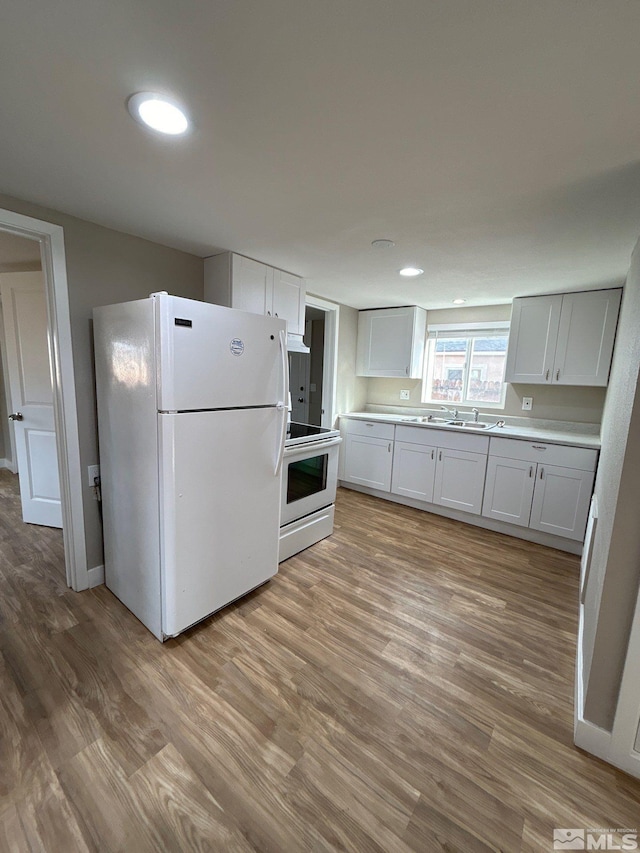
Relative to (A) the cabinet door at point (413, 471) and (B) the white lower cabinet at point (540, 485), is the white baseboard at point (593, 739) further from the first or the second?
Result: (A) the cabinet door at point (413, 471)

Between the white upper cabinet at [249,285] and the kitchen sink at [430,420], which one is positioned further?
the kitchen sink at [430,420]

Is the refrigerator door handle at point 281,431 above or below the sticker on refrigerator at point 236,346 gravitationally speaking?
below

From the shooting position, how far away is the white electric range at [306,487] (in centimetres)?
247

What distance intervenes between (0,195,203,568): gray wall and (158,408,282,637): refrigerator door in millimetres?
897

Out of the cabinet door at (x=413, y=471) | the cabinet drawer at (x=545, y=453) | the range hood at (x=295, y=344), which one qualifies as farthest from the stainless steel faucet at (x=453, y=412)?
the range hood at (x=295, y=344)

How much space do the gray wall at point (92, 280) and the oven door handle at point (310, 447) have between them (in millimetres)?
1229

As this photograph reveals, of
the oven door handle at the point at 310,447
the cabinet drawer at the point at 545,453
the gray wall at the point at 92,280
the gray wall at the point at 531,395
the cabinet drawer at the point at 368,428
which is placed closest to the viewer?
the gray wall at the point at 92,280

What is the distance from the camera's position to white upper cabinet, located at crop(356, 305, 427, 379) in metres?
3.99

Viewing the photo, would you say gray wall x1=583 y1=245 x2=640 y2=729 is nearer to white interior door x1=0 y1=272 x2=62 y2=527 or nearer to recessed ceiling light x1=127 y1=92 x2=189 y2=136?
recessed ceiling light x1=127 y1=92 x2=189 y2=136

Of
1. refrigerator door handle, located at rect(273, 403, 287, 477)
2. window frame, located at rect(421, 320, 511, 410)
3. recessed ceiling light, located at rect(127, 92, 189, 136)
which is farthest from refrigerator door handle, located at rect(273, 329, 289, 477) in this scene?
window frame, located at rect(421, 320, 511, 410)

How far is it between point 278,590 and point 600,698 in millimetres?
1632

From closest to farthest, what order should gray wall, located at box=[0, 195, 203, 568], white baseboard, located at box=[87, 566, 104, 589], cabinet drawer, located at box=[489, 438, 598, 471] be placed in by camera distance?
gray wall, located at box=[0, 195, 203, 568] → white baseboard, located at box=[87, 566, 104, 589] → cabinet drawer, located at box=[489, 438, 598, 471]

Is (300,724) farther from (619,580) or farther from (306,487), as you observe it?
(306,487)

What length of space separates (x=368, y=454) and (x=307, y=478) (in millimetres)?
1531
